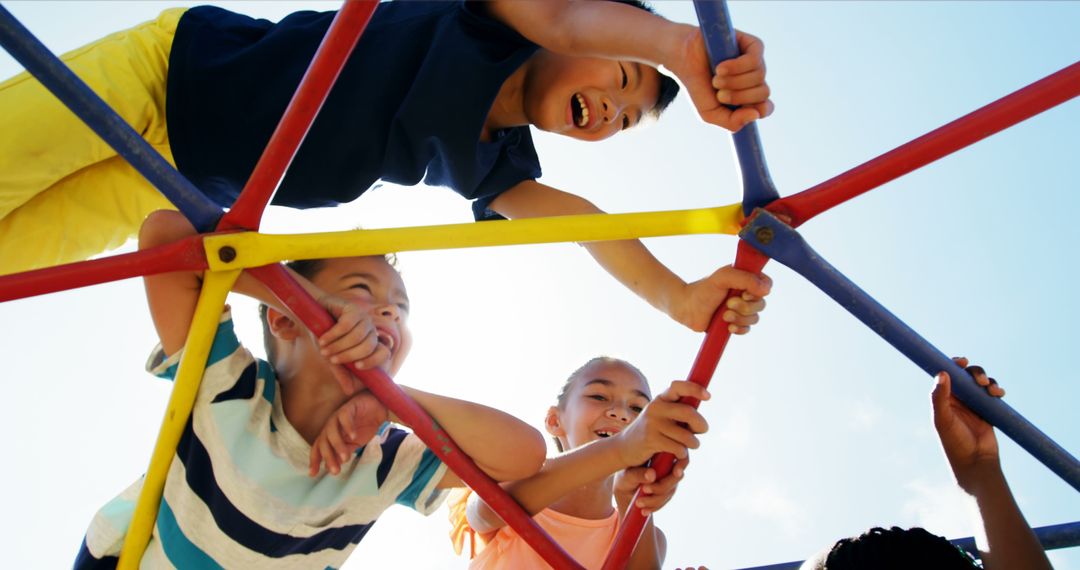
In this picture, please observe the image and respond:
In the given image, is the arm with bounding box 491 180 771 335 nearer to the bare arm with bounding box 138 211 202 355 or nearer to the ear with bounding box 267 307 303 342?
the ear with bounding box 267 307 303 342

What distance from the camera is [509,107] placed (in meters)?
1.43

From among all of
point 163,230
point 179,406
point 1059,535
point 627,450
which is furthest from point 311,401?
point 1059,535

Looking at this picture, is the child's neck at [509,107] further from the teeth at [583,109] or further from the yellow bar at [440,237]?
the yellow bar at [440,237]

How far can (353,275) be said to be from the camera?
1301 millimetres

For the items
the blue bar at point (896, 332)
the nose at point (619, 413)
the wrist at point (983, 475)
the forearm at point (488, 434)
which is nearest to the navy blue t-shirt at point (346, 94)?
the forearm at point (488, 434)

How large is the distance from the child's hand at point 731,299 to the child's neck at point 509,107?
1.22 ft

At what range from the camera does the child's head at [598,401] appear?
1.81m

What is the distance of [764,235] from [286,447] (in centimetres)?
61

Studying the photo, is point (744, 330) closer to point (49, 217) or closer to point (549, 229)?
point (549, 229)

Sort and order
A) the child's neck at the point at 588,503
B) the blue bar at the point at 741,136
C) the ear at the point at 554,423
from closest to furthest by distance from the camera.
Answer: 1. the blue bar at the point at 741,136
2. the child's neck at the point at 588,503
3. the ear at the point at 554,423

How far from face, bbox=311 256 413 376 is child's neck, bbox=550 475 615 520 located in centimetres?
55

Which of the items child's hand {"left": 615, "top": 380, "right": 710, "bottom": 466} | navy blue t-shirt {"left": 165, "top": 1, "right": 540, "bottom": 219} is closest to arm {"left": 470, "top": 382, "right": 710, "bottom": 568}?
child's hand {"left": 615, "top": 380, "right": 710, "bottom": 466}

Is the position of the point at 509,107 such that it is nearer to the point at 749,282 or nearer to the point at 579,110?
the point at 579,110

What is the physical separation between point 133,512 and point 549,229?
1.93ft
